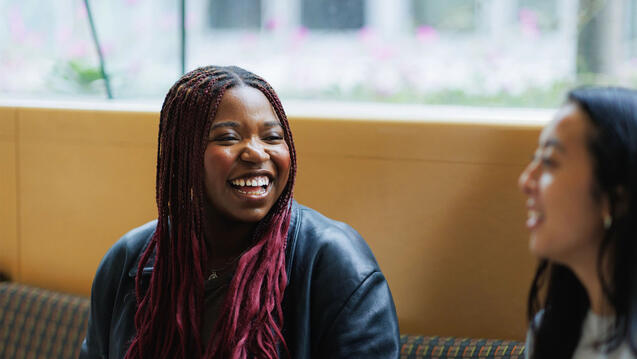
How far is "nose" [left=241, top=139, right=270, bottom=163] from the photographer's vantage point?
1.66m

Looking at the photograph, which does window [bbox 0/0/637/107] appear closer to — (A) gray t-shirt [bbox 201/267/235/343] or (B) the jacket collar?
(B) the jacket collar

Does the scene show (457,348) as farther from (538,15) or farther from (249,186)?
(538,15)

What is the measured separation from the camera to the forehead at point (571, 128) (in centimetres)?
111

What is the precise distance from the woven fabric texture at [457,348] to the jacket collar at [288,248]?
0.47 metres

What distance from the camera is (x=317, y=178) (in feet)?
7.29

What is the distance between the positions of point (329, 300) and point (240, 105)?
0.50 m

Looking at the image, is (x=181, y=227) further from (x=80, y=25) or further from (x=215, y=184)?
(x=80, y=25)

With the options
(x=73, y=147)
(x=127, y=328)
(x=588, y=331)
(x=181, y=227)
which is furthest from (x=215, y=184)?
(x=73, y=147)

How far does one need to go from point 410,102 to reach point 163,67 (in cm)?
100

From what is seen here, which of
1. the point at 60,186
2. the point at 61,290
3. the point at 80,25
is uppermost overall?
the point at 80,25

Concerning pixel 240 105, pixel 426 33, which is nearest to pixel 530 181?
pixel 240 105

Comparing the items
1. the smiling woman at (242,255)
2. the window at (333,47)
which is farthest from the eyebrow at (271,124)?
the window at (333,47)

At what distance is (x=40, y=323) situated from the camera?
248 centimetres

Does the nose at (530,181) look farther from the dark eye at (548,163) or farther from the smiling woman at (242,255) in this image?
the smiling woman at (242,255)
